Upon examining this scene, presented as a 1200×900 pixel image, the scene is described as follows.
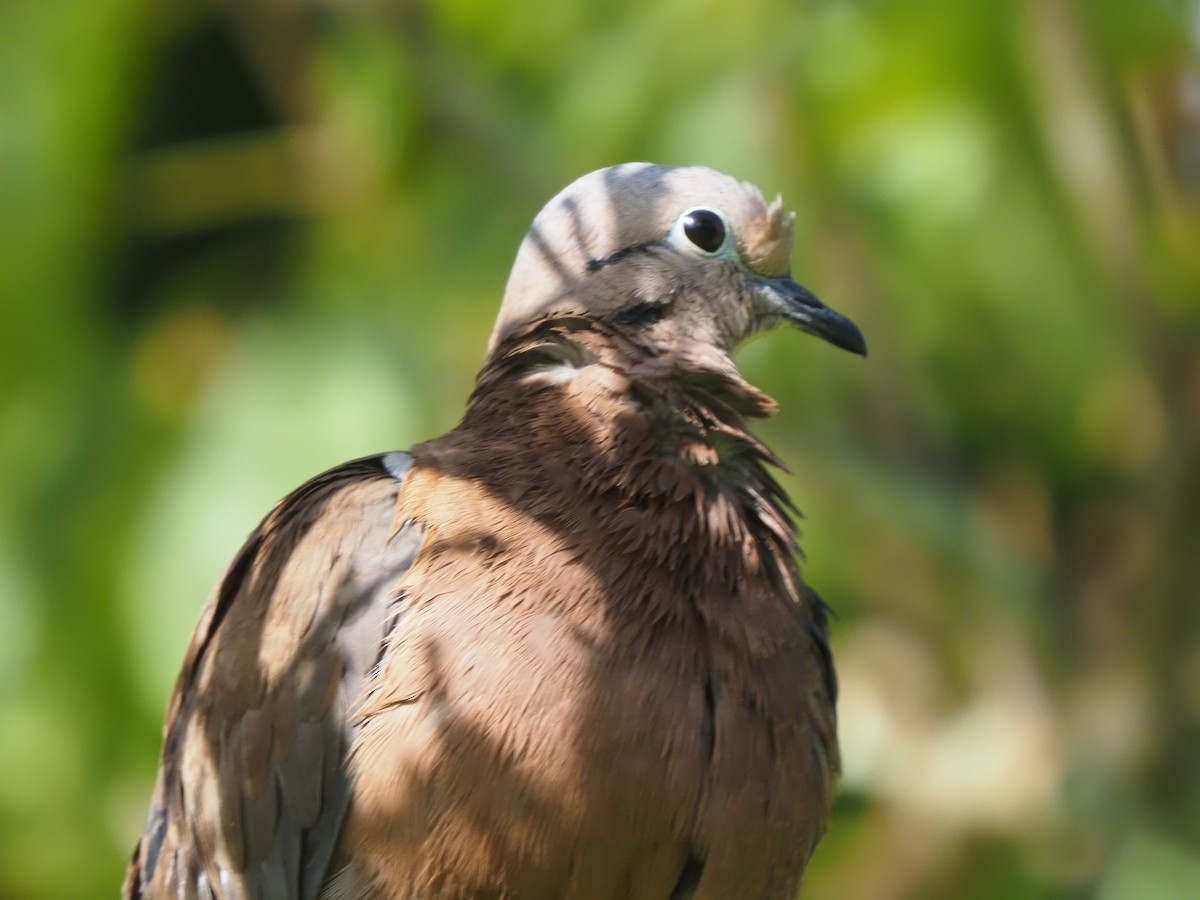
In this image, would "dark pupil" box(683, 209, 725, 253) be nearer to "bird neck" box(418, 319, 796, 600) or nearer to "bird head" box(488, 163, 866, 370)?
"bird head" box(488, 163, 866, 370)

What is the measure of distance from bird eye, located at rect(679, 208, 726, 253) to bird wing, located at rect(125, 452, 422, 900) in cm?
88

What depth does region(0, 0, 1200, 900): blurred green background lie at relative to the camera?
561 centimetres

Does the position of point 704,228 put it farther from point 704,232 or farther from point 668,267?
point 668,267

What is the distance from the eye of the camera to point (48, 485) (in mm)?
6137

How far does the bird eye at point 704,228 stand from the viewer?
362 centimetres

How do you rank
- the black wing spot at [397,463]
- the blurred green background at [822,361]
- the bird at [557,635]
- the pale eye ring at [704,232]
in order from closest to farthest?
the bird at [557,635]
the black wing spot at [397,463]
the pale eye ring at [704,232]
the blurred green background at [822,361]

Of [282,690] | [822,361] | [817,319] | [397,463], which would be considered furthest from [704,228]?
[822,361]

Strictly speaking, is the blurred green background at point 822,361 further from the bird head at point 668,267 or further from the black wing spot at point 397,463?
the black wing spot at point 397,463

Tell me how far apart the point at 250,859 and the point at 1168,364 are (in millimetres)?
3647

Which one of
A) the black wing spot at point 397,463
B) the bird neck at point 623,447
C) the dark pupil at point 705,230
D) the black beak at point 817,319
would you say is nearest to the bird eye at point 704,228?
the dark pupil at point 705,230

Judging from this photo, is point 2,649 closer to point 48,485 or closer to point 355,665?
point 48,485

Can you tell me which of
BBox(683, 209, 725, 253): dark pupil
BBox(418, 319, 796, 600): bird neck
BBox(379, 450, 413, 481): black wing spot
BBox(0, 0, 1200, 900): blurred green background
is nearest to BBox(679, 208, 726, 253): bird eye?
BBox(683, 209, 725, 253): dark pupil

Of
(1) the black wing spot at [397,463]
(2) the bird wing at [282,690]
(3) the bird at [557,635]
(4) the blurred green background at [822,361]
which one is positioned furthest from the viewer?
(4) the blurred green background at [822,361]

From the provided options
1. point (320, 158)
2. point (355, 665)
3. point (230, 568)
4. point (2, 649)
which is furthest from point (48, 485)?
point (355, 665)
